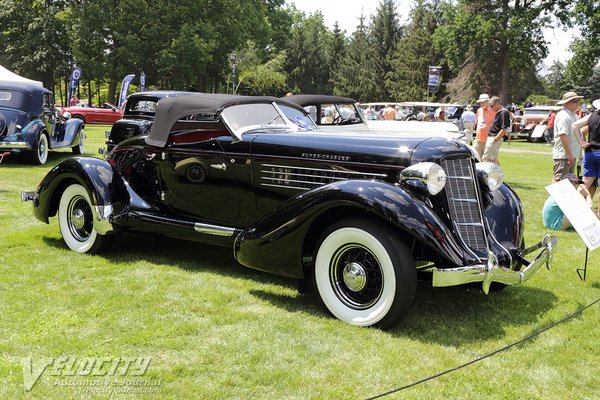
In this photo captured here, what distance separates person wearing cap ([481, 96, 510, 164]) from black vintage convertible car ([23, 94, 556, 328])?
5.71 m

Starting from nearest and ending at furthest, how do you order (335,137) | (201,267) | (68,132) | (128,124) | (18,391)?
(18,391) < (335,137) < (201,267) < (128,124) < (68,132)

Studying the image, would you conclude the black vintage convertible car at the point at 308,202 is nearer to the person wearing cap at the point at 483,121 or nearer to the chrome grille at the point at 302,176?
the chrome grille at the point at 302,176

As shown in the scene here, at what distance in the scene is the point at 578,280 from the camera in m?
5.27

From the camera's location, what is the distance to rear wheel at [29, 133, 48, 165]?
1245 centimetres

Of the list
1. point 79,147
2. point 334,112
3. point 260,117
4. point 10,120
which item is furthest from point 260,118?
point 79,147

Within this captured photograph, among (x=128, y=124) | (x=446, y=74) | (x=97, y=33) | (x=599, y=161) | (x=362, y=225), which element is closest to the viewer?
(x=362, y=225)

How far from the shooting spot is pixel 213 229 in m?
5.02

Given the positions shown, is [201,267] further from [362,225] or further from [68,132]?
[68,132]

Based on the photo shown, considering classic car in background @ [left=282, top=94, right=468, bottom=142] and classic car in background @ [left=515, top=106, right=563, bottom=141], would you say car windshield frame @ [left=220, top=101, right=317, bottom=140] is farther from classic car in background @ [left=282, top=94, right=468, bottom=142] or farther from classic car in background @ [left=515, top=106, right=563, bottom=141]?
classic car in background @ [left=515, top=106, right=563, bottom=141]

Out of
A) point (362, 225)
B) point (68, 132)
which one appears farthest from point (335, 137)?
point (68, 132)

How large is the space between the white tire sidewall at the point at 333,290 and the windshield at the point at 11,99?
11.1 m

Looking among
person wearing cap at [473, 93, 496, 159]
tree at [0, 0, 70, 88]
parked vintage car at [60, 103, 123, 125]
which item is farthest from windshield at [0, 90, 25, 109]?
tree at [0, 0, 70, 88]

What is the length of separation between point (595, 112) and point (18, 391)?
25.7 feet

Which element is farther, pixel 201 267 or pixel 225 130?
pixel 201 267
